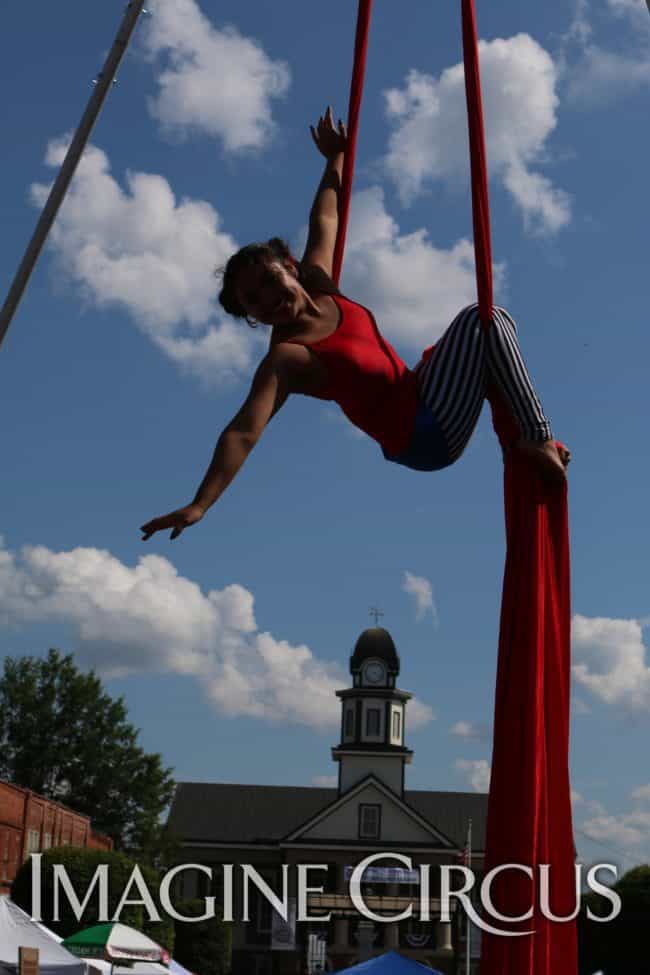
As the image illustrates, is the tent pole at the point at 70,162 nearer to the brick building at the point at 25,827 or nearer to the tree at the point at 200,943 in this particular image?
the brick building at the point at 25,827

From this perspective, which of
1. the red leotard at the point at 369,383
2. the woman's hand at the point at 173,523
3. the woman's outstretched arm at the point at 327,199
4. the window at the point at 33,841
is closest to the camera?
the woman's hand at the point at 173,523

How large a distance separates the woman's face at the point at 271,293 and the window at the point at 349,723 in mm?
59108

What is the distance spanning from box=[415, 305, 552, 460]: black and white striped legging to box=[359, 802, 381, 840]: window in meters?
56.5

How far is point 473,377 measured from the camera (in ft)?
16.1

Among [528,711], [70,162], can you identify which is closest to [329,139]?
[70,162]

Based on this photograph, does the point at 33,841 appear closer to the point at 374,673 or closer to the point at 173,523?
the point at 374,673

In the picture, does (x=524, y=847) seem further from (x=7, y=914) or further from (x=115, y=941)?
(x=115, y=941)

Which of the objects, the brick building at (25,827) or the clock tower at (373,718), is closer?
the brick building at (25,827)

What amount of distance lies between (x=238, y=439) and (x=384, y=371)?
2.11ft

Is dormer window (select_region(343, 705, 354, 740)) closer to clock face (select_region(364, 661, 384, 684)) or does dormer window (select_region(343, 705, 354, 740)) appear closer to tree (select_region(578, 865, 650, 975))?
clock face (select_region(364, 661, 384, 684))

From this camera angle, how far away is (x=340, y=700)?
2534 inches

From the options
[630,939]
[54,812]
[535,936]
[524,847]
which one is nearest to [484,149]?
[524,847]

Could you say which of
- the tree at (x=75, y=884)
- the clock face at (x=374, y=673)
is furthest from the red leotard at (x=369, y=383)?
the clock face at (x=374, y=673)

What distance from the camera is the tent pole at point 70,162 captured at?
20.7 ft
